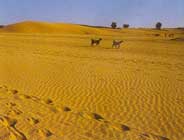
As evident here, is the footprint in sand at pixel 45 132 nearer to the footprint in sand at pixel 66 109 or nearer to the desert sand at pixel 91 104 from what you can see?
the desert sand at pixel 91 104

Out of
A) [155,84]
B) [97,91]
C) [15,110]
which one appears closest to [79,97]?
[97,91]

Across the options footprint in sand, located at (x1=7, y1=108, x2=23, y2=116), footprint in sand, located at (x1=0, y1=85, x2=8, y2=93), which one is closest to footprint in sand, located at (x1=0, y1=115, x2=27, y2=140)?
footprint in sand, located at (x1=7, y1=108, x2=23, y2=116)

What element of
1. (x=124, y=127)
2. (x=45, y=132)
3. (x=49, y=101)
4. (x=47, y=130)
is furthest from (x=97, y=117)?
(x=49, y=101)

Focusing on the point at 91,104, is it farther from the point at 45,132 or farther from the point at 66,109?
the point at 45,132

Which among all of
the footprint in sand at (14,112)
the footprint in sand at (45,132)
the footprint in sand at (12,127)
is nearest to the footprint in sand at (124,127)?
the footprint in sand at (45,132)

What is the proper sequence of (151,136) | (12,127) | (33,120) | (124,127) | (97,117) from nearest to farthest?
1. (151,136)
2. (12,127)
3. (124,127)
4. (33,120)
5. (97,117)

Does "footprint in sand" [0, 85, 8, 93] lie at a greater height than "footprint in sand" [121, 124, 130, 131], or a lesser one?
lesser

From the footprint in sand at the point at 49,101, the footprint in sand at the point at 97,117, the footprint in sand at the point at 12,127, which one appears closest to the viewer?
the footprint in sand at the point at 12,127

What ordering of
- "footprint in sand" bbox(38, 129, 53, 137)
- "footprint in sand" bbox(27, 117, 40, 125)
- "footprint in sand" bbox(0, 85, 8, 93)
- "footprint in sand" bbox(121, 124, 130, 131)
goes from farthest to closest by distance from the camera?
"footprint in sand" bbox(0, 85, 8, 93) → "footprint in sand" bbox(27, 117, 40, 125) → "footprint in sand" bbox(121, 124, 130, 131) → "footprint in sand" bbox(38, 129, 53, 137)

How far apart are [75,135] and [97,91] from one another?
4266 millimetres

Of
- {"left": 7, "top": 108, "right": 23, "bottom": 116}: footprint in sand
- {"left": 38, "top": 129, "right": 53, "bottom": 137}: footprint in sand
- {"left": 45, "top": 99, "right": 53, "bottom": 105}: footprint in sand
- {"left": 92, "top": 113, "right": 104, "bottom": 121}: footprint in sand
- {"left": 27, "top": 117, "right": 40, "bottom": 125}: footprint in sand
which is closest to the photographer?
{"left": 38, "top": 129, "right": 53, "bottom": 137}: footprint in sand

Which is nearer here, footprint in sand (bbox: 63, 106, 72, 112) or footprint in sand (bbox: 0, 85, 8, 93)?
footprint in sand (bbox: 63, 106, 72, 112)

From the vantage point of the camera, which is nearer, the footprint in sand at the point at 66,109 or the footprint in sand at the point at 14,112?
the footprint in sand at the point at 14,112

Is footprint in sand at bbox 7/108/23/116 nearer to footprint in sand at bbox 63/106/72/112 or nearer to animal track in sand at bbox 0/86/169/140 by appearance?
animal track in sand at bbox 0/86/169/140
